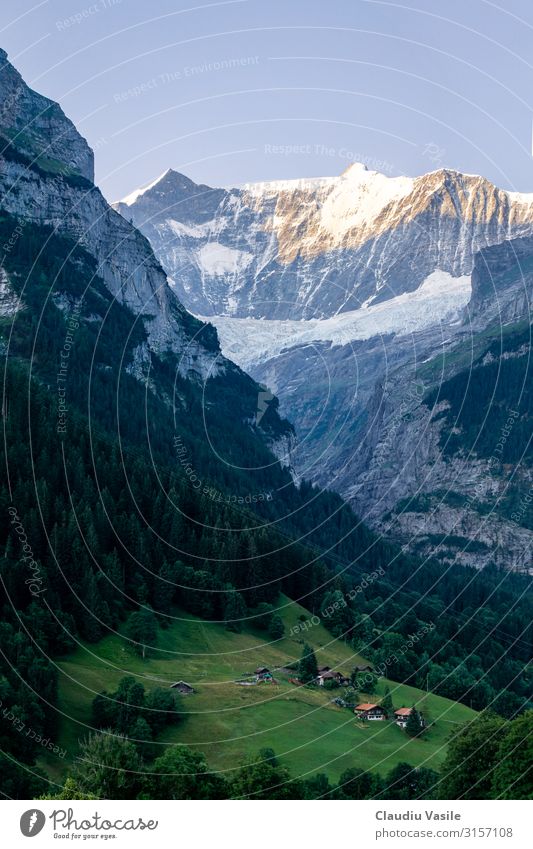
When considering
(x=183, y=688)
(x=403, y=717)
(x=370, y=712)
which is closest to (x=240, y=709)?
(x=183, y=688)

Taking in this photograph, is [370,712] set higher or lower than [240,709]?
higher

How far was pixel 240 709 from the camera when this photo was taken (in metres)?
125

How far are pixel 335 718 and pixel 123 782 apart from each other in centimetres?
4324

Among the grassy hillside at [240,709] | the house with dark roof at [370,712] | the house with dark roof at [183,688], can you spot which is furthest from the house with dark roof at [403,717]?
the house with dark roof at [183,688]

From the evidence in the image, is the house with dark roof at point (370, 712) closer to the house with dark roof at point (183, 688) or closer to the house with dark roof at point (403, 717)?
the house with dark roof at point (403, 717)

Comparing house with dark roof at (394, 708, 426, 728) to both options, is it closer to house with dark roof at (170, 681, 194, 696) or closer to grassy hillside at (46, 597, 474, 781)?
grassy hillside at (46, 597, 474, 781)

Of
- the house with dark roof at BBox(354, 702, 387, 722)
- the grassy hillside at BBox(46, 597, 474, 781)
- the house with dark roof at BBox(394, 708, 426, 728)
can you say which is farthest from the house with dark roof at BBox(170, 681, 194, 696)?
the house with dark roof at BBox(394, 708, 426, 728)

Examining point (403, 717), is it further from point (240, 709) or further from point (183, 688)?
point (183, 688)

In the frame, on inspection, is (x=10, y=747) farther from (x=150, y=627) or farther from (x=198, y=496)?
(x=198, y=496)

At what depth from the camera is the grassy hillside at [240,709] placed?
4528 inches

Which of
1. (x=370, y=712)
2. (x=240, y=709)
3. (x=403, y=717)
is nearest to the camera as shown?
(x=240, y=709)

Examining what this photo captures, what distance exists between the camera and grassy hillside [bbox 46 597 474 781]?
115 m

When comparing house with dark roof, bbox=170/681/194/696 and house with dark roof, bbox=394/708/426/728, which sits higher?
house with dark roof, bbox=394/708/426/728

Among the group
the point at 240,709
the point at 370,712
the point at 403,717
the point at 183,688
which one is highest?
the point at 403,717
